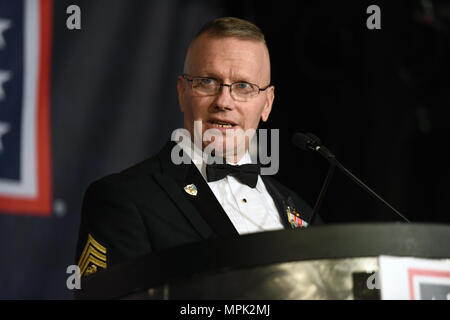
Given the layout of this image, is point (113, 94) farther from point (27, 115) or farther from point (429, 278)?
point (429, 278)

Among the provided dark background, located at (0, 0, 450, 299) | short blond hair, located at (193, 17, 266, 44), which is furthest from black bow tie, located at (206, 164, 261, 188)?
dark background, located at (0, 0, 450, 299)

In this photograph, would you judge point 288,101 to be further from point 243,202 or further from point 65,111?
point 243,202

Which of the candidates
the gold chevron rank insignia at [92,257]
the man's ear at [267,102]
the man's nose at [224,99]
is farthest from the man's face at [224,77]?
the gold chevron rank insignia at [92,257]

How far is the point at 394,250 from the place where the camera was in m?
1.20

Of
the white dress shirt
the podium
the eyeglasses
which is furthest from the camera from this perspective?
the eyeglasses

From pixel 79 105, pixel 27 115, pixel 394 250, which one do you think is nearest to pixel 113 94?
pixel 79 105

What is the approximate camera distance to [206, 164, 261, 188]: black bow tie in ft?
6.53

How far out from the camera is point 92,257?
1.70 meters

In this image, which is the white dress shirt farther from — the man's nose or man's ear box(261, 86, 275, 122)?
man's ear box(261, 86, 275, 122)

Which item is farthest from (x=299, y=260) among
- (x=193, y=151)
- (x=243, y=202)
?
(x=193, y=151)

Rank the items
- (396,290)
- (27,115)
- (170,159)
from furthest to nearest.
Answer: (27,115)
(170,159)
(396,290)

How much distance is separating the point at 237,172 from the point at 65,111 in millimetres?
1030

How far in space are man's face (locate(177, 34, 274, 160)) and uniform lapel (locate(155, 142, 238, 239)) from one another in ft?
0.50

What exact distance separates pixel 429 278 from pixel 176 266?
→ 446 mm
